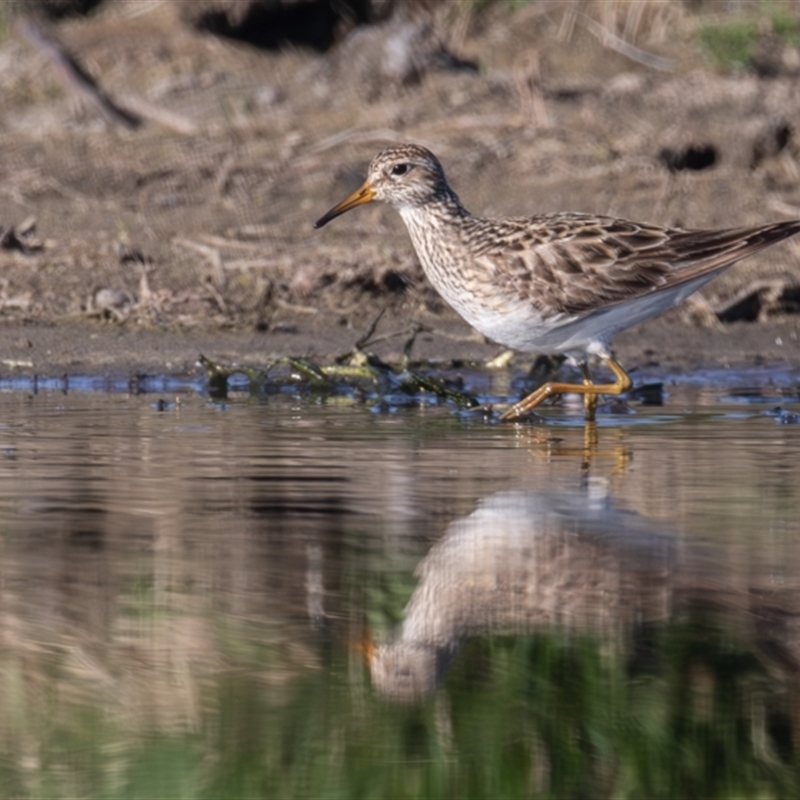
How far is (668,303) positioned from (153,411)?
2455mm

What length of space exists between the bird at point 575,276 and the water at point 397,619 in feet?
4.50

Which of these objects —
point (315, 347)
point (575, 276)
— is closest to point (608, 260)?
point (575, 276)

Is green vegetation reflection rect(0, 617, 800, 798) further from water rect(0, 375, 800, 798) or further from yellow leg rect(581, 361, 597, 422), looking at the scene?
yellow leg rect(581, 361, 597, 422)

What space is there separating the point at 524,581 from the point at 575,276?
155 inches

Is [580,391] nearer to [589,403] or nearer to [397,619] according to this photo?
[589,403]

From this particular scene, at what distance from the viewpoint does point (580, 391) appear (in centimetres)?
895

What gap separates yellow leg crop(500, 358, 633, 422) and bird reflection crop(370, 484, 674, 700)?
7.81 feet

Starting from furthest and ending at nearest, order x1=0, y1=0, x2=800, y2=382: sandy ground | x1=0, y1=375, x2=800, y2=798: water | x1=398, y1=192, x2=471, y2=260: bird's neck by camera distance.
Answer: x1=0, y1=0, x2=800, y2=382: sandy ground, x1=398, y1=192, x2=471, y2=260: bird's neck, x1=0, y1=375, x2=800, y2=798: water

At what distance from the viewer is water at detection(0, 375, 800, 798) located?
401 cm

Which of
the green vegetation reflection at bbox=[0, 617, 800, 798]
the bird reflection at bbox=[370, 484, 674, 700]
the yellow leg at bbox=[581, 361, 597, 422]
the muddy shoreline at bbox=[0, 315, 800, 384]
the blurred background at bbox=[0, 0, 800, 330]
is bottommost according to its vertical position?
the green vegetation reflection at bbox=[0, 617, 800, 798]

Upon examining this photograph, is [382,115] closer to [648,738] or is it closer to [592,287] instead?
[592,287]

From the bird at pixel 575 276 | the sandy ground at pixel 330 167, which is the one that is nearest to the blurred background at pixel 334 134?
the sandy ground at pixel 330 167

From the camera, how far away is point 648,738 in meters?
4.15

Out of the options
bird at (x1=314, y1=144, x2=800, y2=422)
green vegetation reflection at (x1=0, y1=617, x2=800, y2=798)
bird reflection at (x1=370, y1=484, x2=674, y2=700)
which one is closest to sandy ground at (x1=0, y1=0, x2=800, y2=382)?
bird at (x1=314, y1=144, x2=800, y2=422)
